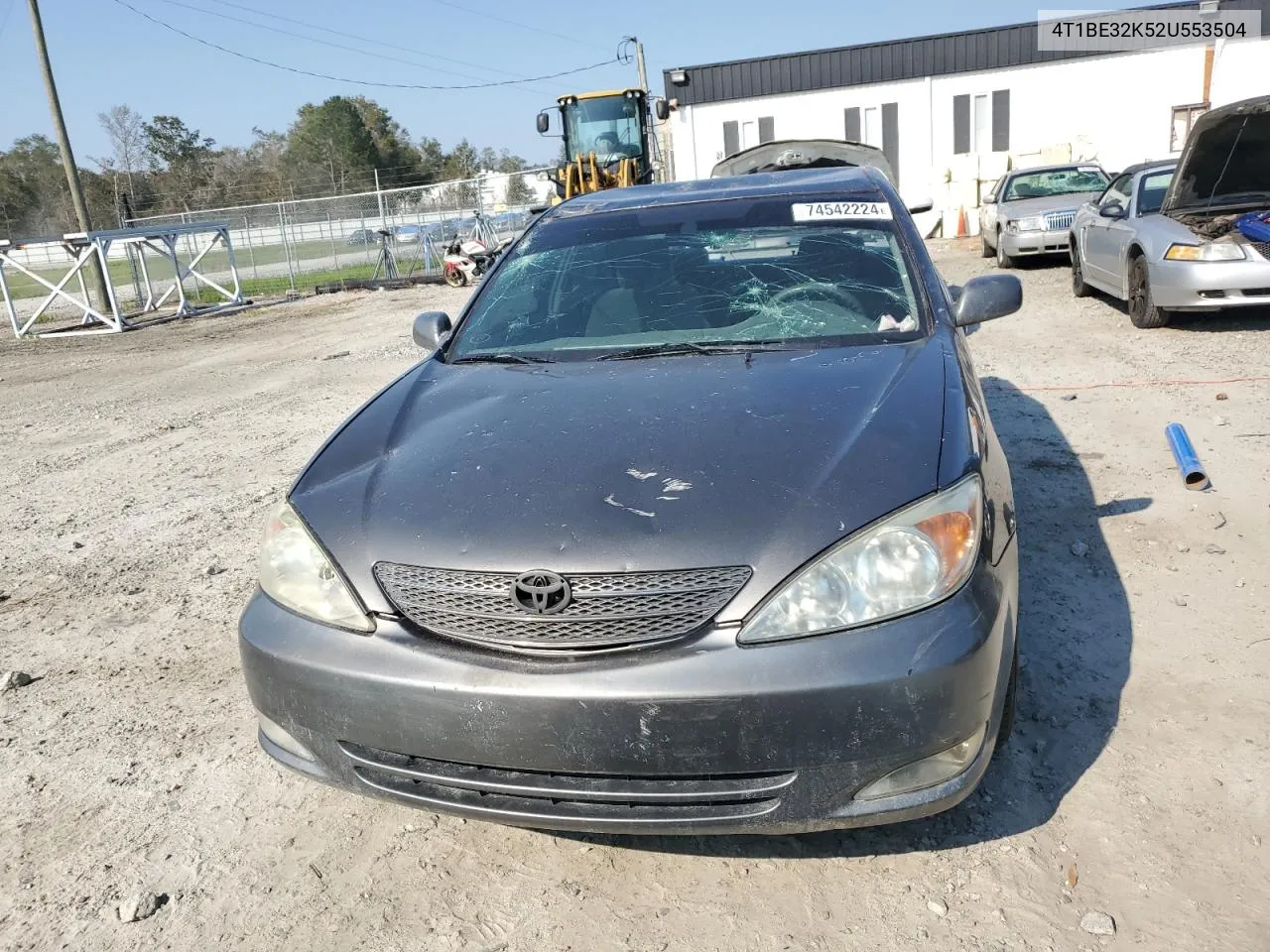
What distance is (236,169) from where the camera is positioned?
5675 centimetres

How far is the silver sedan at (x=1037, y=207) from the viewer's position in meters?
13.3

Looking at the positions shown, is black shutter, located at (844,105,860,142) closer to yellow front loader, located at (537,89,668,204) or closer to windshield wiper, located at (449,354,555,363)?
yellow front loader, located at (537,89,668,204)

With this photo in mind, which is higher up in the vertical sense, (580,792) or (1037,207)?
(1037,207)

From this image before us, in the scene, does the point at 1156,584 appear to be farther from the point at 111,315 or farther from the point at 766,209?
the point at 111,315

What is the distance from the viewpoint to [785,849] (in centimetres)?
235

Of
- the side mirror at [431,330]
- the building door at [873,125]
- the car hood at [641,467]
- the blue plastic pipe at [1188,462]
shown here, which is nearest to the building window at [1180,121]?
the building door at [873,125]

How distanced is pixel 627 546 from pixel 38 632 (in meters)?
3.14

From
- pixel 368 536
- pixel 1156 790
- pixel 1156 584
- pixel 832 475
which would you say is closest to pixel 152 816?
pixel 368 536

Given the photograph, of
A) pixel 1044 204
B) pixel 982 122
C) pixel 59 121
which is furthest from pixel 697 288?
pixel 982 122

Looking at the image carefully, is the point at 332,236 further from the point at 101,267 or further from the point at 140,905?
the point at 140,905

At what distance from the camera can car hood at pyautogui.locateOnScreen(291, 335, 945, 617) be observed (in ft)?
6.63

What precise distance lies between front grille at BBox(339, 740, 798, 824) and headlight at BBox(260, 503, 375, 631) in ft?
1.00

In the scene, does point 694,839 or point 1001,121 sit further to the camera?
point 1001,121

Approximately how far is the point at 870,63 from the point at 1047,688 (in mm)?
29995
